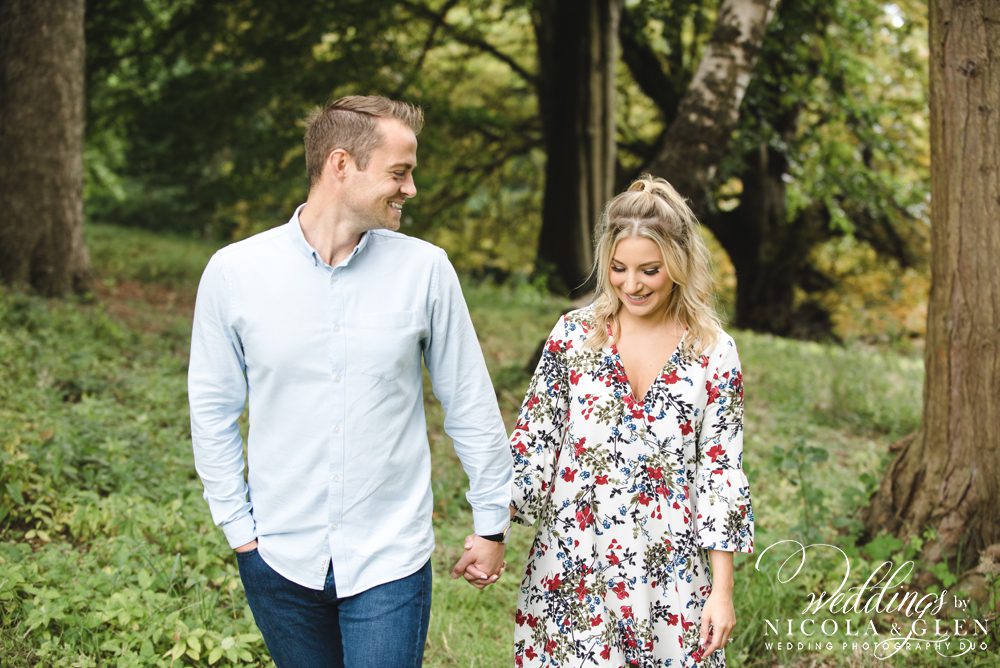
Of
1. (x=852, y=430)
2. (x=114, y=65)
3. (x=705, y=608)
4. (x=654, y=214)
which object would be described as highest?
(x=114, y=65)

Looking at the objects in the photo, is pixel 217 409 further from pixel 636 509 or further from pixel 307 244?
pixel 636 509

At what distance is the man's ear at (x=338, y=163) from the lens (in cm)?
236

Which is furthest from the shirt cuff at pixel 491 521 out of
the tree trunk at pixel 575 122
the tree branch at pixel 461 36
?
the tree branch at pixel 461 36

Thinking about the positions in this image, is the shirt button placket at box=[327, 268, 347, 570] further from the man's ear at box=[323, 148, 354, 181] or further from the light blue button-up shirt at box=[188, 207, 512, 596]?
the man's ear at box=[323, 148, 354, 181]

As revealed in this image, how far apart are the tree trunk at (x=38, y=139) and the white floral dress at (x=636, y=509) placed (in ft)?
23.3

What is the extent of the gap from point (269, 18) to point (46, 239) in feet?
19.5

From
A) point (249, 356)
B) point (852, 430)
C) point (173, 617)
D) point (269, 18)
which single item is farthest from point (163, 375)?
point (269, 18)

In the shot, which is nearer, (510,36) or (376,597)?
(376,597)

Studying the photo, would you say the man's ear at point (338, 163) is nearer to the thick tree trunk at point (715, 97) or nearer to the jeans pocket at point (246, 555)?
the jeans pocket at point (246, 555)

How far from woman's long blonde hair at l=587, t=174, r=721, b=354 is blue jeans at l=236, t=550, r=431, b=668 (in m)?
0.98

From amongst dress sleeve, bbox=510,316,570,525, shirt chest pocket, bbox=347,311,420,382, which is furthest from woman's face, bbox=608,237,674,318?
shirt chest pocket, bbox=347,311,420,382

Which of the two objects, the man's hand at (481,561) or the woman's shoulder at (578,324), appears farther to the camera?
the woman's shoulder at (578,324)

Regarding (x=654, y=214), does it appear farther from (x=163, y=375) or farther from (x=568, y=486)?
(x=163, y=375)

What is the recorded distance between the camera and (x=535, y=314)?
480 inches
